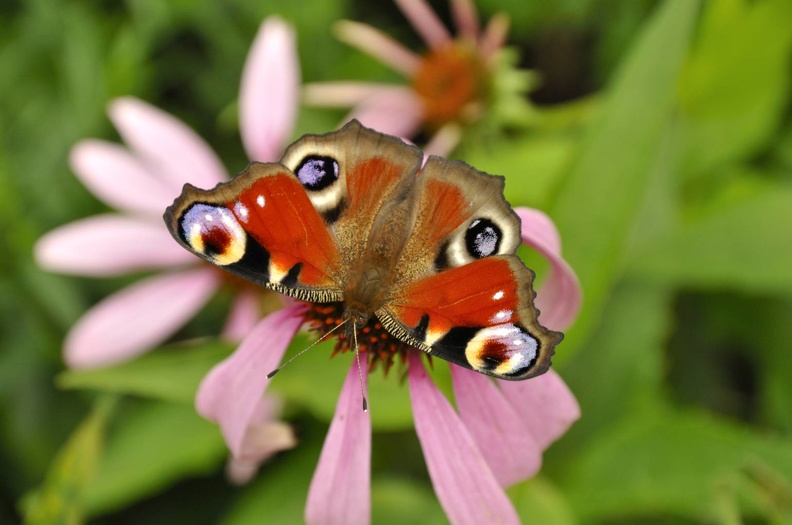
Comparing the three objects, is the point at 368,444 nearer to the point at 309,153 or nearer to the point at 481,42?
the point at 309,153

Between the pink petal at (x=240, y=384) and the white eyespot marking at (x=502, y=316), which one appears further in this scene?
the pink petal at (x=240, y=384)

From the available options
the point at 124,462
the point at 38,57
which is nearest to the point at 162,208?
the point at 124,462

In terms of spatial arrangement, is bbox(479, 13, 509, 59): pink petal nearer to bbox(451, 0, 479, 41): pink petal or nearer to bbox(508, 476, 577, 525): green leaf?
bbox(451, 0, 479, 41): pink petal

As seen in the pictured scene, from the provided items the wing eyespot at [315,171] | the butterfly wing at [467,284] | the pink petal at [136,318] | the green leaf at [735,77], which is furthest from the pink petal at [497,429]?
the green leaf at [735,77]

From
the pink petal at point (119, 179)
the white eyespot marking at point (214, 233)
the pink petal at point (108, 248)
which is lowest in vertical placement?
the white eyespot marking at point (214, 233)

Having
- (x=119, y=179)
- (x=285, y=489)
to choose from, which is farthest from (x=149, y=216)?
(x=285, y=489)

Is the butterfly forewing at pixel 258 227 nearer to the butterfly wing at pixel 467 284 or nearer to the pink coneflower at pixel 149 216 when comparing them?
the butterfly wing at pixel 467 284

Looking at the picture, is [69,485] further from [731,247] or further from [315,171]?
[731,247]
